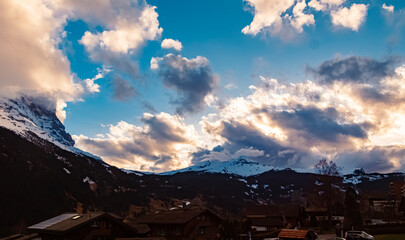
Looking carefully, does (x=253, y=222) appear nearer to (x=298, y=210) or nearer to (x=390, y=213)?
(x=298, y=210)

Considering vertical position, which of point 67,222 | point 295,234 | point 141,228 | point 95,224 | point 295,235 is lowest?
point 141,228

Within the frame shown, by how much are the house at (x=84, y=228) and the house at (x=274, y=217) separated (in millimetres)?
47717

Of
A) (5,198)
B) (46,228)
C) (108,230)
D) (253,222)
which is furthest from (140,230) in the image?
(5,198)

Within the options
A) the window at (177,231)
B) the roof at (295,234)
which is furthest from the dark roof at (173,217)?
the roof at (295,234)

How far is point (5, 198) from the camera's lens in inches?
7234

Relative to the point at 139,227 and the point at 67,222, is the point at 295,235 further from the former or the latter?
the point at 67,222

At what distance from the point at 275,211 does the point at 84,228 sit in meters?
66.9

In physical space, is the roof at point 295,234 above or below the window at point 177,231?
above

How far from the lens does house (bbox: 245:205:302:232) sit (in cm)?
9888

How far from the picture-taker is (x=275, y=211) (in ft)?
351

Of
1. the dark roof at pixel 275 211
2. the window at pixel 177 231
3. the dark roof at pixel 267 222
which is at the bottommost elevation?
the dark roof at pixel 267 222

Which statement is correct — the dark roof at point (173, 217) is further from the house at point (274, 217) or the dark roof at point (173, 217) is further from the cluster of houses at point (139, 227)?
the house at point (274, 217)

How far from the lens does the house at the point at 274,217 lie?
98875 millimetres

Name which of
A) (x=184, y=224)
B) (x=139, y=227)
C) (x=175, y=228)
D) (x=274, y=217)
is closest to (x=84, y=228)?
(x=175, y=228)
